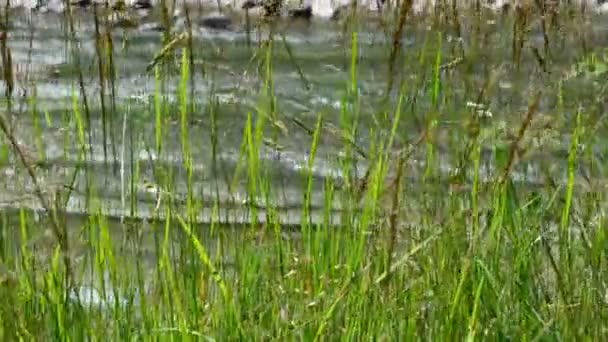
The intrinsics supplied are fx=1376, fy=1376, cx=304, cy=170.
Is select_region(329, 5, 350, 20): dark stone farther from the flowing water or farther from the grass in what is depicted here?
the grass

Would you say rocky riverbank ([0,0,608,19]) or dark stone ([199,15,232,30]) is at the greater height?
rocky riverbank ([0,0,608,19])

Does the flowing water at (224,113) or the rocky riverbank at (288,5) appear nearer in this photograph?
the flowing water at (224,113)

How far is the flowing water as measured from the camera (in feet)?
9.00

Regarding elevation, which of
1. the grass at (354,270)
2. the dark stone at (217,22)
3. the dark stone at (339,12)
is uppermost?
the grass at (354,270)

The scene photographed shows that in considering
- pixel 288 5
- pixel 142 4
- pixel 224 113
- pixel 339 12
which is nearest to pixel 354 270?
pixel 224 113

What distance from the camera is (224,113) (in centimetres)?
452

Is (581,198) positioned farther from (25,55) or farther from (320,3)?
(320,3)

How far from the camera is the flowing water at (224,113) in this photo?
2.74 metres

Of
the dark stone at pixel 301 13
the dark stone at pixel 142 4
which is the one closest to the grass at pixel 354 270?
the dark stone at pixel 301 13

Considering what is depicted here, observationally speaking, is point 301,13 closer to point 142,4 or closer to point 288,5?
point 288,5

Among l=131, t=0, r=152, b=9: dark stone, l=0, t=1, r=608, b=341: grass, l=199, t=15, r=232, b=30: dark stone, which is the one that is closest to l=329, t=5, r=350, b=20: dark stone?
l=199, t=15, r=232, b=30: dark stone

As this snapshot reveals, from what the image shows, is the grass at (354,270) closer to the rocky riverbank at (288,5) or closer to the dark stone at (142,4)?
the rocky riverbank at (288,5)

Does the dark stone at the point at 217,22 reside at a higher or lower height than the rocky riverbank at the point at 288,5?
lower

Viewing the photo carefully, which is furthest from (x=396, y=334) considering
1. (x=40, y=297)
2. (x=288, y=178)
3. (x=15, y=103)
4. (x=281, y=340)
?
(x=15, y=103)
